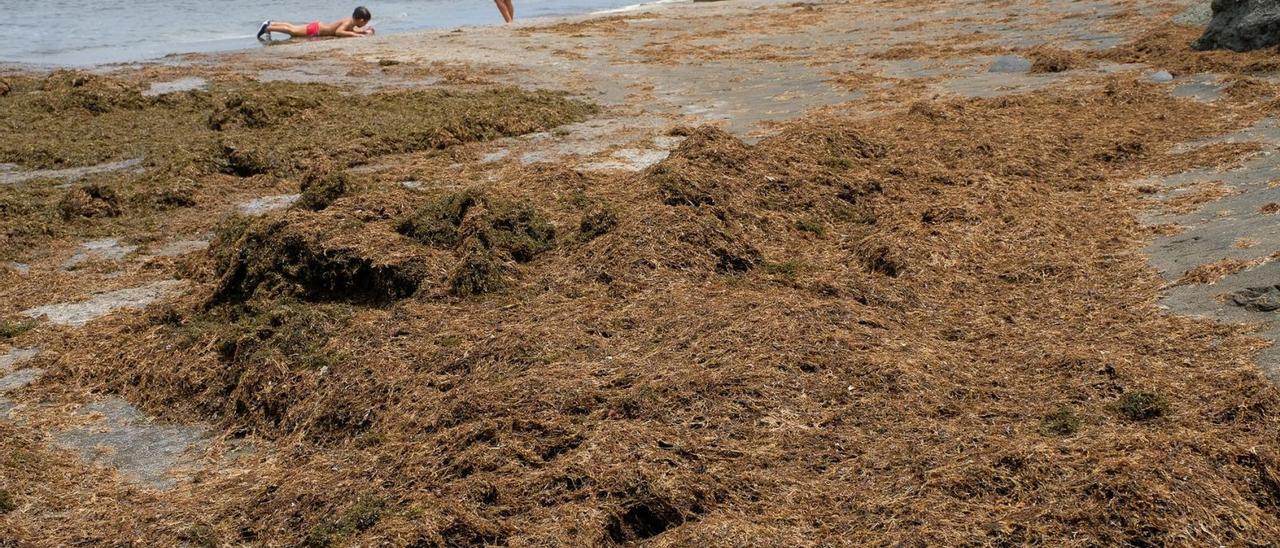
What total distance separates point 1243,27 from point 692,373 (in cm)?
958

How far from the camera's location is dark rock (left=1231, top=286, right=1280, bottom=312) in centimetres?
460

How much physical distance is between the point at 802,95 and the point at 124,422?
821 centimetres

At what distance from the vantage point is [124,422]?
15.1 ft

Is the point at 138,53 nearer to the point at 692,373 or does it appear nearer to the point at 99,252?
the point at 99,252

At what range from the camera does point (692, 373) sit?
13.9ft

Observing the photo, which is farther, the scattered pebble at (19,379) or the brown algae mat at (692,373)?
the scattered pebble at (19,379)

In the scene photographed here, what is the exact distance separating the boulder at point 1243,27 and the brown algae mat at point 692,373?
18.3 feet

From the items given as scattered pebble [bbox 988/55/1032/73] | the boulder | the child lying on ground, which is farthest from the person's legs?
the boulder

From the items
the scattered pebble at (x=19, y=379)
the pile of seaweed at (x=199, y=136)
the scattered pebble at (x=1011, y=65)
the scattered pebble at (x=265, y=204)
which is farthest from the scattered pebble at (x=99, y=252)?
the scattered pebble at (x=1011, y=65)

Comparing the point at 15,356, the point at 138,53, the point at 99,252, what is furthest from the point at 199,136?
the point at 138,53

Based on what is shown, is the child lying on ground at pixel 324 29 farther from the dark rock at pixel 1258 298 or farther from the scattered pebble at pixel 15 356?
the dark rock at pixel 1258 298

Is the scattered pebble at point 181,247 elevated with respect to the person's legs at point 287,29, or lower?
lower

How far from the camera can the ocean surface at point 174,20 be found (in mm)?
18359

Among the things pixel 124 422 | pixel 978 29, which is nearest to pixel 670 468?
pixel 124 422
